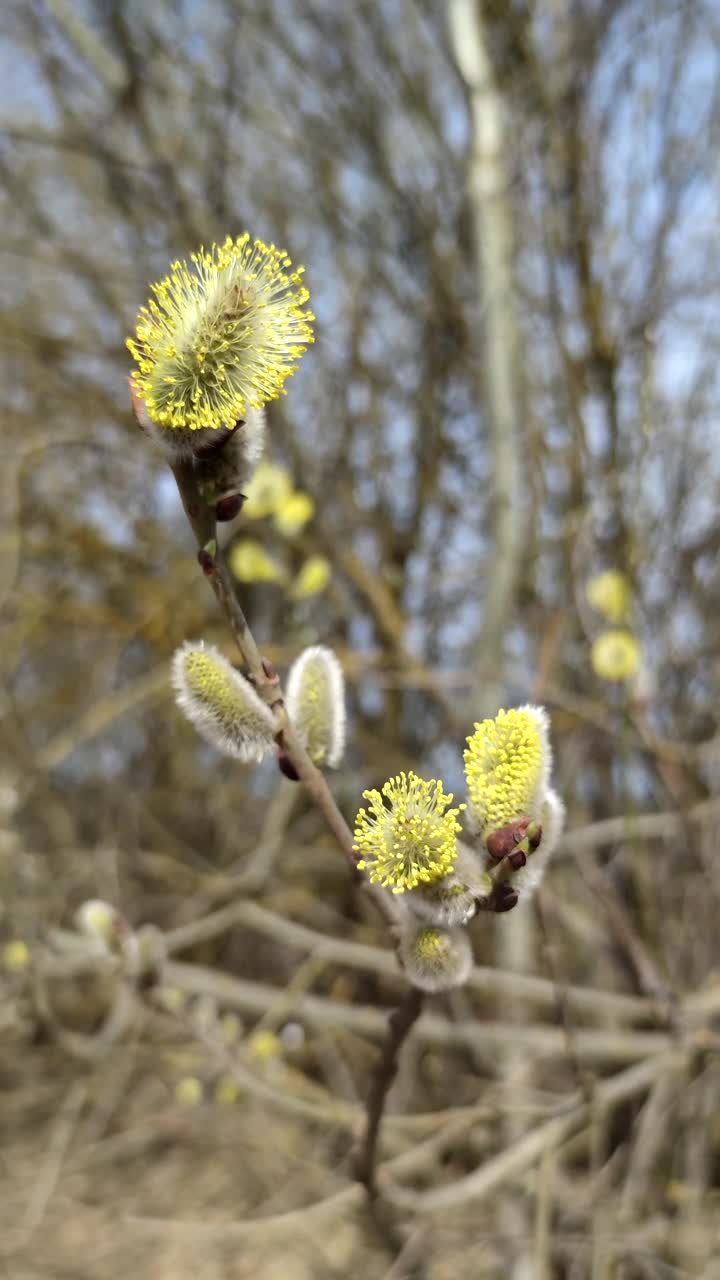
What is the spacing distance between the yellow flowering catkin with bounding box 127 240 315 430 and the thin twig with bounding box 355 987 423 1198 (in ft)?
1.30

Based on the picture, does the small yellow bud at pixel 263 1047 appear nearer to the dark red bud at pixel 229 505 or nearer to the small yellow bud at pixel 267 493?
the small yellow bud at pixel 267 493

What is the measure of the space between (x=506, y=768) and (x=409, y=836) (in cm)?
7

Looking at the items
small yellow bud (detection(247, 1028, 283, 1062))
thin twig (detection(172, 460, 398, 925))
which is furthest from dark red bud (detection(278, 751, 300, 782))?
small yellow bud (detection(247, 1028, 283, 1062))

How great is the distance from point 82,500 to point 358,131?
1396 mm

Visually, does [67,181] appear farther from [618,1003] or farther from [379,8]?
[618,1003]

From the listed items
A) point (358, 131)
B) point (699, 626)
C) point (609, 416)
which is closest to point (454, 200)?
point (358, 131)

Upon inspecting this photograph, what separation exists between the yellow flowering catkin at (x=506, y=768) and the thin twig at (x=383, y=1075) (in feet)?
0.45

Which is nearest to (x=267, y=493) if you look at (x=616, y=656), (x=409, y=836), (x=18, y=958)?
(x=616, y=656)

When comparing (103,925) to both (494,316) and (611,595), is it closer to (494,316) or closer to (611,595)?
(611,595)

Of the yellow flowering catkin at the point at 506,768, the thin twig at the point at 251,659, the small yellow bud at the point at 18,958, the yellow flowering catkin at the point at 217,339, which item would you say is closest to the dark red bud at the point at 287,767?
the thin twig at the point at 251,659

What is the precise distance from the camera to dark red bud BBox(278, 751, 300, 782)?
619 millimetres

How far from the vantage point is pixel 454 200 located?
2.56m

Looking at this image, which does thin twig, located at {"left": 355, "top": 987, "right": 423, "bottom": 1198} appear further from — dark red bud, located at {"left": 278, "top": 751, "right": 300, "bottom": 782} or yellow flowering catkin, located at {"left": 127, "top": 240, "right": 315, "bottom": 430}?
yellow flowering catkin, located at {"left": 127, "top": 240, "right": 315, "bottom": 430}

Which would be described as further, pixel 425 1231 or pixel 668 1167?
pixel 668 1167
